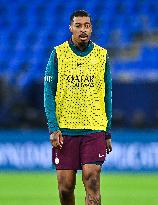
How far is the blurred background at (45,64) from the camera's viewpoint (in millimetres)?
17094

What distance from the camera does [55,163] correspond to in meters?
7.73

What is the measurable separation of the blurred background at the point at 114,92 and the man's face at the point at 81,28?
12.9 feet

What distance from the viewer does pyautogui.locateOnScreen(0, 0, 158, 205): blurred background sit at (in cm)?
1441

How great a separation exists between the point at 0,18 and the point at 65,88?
47.9ft

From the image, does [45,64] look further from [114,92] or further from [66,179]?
[66,179]

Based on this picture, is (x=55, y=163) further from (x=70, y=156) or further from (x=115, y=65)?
(x=115, y=65)

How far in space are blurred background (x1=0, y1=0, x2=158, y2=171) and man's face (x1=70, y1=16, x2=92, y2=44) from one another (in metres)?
9.47

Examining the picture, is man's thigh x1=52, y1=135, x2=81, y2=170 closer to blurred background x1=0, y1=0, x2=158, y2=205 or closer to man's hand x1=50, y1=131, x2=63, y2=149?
man's hand x1=50, y1=131, x2=63, y2=149

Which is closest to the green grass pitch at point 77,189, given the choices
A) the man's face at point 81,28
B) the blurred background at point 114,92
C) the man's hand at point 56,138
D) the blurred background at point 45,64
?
the blurred background at point 114,92

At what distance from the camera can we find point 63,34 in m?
21.1

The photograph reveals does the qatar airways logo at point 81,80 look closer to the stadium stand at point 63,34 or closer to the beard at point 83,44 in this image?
the beard at point 83,44

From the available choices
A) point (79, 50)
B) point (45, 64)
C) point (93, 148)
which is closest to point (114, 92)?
point (45, 64)

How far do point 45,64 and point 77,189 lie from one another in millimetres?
7056

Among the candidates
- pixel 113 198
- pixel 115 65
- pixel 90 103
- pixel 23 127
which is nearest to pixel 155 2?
pixel 115 65
